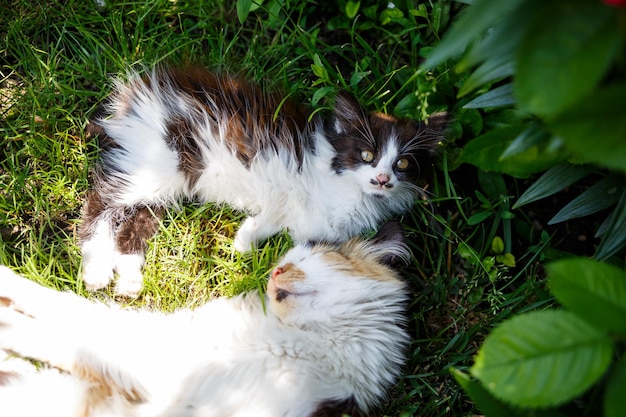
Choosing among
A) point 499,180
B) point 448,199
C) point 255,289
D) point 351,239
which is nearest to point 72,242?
point 255,289

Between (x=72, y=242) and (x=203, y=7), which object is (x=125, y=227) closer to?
(x=72, y=242)

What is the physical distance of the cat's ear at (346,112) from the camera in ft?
8.45

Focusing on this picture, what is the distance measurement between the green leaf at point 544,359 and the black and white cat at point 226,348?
1.06 metres

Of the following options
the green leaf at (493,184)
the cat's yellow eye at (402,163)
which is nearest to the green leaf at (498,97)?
the cat's yellow eye at (402,163)

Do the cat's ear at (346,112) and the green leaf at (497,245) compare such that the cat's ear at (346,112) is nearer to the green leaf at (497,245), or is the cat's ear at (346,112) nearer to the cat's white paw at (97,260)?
the green leaf at (497,245)

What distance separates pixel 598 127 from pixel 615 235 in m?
1.15

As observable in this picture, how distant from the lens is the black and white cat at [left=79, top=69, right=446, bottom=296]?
256 centimetres

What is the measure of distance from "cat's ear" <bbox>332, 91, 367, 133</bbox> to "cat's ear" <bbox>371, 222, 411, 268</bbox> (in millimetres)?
502

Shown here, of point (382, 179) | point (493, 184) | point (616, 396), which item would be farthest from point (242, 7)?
point (616, 396)

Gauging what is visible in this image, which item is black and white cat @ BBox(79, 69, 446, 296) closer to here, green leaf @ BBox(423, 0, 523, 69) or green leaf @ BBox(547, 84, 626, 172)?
green leaf @ BBox(423, 0, 523, 69)

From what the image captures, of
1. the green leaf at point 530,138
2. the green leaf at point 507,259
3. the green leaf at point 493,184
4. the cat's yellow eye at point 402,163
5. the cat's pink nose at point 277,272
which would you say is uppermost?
the green leaf at point 530,138

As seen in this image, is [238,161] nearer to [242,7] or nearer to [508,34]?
[242,7]

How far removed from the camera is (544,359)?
115 cm

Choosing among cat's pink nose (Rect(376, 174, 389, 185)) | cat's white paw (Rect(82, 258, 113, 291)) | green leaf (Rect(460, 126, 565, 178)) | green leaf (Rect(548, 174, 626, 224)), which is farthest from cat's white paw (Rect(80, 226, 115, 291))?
green leaf (Rect(548, 174, 626, 224))
